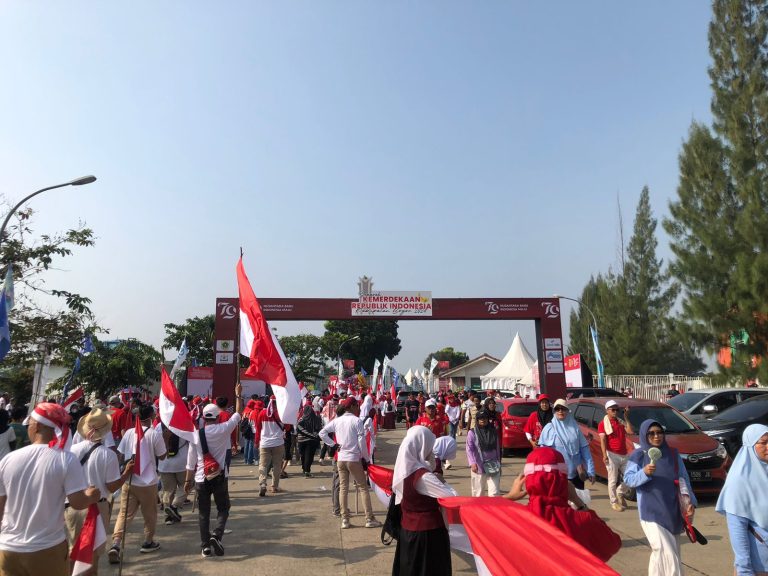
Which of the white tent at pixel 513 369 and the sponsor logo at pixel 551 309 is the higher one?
the sponsor logo at pixel 551 309

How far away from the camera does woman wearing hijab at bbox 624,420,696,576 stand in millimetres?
5043

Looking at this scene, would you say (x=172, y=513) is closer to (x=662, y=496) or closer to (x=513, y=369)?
(x=662, y=496)

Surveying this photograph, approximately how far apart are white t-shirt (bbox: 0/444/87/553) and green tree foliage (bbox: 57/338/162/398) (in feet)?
88.7

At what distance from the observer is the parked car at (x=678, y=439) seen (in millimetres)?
9328

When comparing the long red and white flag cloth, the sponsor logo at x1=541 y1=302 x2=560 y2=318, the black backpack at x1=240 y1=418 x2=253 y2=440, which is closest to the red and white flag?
the long red and white flag cloth

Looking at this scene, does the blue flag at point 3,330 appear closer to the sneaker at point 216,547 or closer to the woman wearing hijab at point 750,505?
the sneaker at point 216,547

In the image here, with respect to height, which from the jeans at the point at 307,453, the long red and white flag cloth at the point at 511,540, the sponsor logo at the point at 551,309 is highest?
the sponsor logo at the point at 551,309

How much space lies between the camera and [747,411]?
38.8ft

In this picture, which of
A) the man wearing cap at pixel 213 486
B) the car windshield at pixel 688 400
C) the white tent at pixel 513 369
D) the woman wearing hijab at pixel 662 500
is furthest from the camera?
the white tent at pixel 513 369

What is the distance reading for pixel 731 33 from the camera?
26.1m

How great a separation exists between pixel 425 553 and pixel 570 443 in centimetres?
396

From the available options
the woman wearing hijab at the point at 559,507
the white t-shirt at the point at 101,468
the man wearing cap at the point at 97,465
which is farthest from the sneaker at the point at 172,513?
the woman wearing hijab at the point at 559,507

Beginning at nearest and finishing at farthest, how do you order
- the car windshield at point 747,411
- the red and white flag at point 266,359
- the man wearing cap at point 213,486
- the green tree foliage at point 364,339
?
the man wearing cap at point 213,486 < the red and white flag at point 266,359 < the car windshield at point 747,411 < the green tree foliage at point 364,339

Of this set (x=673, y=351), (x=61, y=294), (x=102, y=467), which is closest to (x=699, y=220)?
(x=673, y=351)
